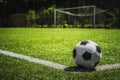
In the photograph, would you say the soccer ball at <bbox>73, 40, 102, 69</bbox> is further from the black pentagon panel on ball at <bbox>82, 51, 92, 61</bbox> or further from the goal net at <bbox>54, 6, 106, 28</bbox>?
the goal net at <bbox>54, 6, 106, 28</bbox>

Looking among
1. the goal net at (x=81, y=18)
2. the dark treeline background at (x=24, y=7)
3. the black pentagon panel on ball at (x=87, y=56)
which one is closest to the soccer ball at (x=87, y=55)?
the black pentagon panel on ball at (x=87, y=56)

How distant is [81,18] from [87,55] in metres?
24.7

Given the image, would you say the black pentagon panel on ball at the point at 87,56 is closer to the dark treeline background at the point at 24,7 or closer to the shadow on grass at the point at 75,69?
the shadow on grass at the point at 75,69

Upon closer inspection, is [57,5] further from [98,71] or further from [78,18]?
[98,71]

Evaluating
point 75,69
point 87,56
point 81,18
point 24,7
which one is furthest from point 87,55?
point 24,7

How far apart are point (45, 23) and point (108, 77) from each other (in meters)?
28.8

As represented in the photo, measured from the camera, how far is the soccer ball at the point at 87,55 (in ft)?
17.5

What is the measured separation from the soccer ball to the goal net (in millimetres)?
22336

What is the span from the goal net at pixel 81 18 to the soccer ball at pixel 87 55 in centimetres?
2234

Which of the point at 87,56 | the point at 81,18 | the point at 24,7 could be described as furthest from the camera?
the point at 24,7

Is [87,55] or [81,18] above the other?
[87,55]

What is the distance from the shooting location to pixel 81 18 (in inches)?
1176

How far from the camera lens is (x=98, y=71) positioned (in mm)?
5195

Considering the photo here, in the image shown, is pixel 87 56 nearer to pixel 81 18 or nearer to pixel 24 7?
pixel 81 18
